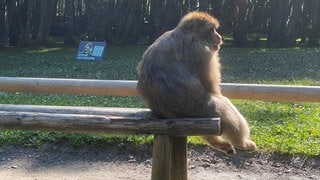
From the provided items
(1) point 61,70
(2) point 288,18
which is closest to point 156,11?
(2) point 288,18

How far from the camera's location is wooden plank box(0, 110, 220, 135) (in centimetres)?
324

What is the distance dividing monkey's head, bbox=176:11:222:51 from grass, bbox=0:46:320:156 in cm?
196

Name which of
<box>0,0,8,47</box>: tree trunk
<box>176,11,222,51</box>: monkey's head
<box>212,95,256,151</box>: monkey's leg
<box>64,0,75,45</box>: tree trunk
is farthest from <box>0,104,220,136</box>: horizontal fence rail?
<box>64,0,75,45</box>: tree trunk

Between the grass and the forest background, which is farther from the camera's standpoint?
the forest background

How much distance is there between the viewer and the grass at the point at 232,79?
570cm

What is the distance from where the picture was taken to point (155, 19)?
53.5 ft

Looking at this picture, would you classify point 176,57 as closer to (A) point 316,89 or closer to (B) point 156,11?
(A) point 316,89

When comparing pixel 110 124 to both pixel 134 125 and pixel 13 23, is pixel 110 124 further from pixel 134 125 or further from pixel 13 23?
pixel 13 23

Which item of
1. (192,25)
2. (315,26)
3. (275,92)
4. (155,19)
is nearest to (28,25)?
(155,19)

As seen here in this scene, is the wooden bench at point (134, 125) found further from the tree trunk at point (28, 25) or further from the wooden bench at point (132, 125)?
the tree trunk at point (28, 25)

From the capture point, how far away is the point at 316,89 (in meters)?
4.82

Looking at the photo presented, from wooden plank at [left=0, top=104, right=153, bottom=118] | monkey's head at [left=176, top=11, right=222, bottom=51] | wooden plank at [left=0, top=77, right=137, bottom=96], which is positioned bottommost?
wooden plank at [left=0, top=77, right=137, bottom=96]

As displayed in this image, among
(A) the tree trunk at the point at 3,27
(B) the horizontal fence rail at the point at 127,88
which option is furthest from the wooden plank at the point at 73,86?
(A) the tree trunk at the point at 3,27

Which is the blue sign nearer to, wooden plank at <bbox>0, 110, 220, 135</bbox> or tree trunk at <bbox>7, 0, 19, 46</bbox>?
tree trunk at <bbox>7, 0, 19, 46</bbox>
